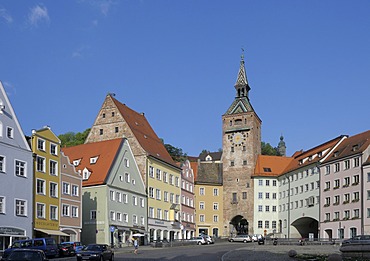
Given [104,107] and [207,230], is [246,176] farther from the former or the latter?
[104,107]

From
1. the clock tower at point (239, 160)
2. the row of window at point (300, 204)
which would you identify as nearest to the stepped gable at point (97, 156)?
the row of window at point (300, 204)

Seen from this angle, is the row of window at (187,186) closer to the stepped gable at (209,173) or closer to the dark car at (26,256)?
the stepped gable at (209,173)

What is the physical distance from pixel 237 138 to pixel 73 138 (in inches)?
1230

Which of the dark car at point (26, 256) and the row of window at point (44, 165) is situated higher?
the row of window at point (44, 165)

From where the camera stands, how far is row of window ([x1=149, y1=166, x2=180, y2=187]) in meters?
86.2

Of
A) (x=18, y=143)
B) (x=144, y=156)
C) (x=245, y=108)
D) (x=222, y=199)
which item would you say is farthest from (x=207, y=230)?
(x=18, y=143)

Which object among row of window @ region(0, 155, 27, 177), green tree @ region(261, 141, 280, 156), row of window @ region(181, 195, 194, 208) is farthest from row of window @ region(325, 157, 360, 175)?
green tree @ region(261, 141, 280, 156)

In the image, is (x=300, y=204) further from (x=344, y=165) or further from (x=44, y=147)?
(x=44, y=147)

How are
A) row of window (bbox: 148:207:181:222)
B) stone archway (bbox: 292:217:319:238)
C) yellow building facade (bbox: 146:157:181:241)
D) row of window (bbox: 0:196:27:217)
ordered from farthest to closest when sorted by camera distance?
1. stone archway (bbox: 292:217:319:238)
2. yellow building facade (bbox: 146:157:181:241)
3. row of window (bbox: 148:207:181:222)
4. row of window (bbox: 0:196:27:217)

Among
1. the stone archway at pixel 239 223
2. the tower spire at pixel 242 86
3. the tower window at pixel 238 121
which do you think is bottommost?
the stone archway at pixel 239 223

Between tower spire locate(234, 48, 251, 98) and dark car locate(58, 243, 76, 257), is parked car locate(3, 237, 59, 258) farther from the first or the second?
tower spire locate(234, 48, 251, 98)

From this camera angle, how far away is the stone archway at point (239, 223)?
371 ft

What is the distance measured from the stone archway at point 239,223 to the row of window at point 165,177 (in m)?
20.8

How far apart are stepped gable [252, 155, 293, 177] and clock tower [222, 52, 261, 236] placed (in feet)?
3.73
